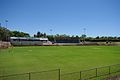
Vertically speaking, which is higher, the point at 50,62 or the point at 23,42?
the point at 23,42

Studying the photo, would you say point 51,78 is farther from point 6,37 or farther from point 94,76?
point 6,37

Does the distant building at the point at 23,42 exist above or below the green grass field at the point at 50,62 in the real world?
above

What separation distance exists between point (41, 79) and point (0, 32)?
13551 centimetres

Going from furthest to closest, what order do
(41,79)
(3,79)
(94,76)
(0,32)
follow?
(0,32) < (94,76) < (41,79) < (3,79)

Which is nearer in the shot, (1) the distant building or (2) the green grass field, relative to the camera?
(2) the green grass field

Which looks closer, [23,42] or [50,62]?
[50,62]

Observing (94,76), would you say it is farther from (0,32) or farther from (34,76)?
(0,32)

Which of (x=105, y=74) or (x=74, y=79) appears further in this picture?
(x=105, y=74)

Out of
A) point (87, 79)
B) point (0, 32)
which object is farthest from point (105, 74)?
point (0, 32)

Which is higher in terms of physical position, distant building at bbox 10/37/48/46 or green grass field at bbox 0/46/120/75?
distant building at bbox 10/37/48/46

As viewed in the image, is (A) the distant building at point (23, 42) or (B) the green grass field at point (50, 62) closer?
(B) the green grass field at point (50, 62)

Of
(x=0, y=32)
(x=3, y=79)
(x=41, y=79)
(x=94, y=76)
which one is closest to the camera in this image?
(x=3, y=79)

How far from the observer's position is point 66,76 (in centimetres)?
2144

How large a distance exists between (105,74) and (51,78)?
20.6 ft
